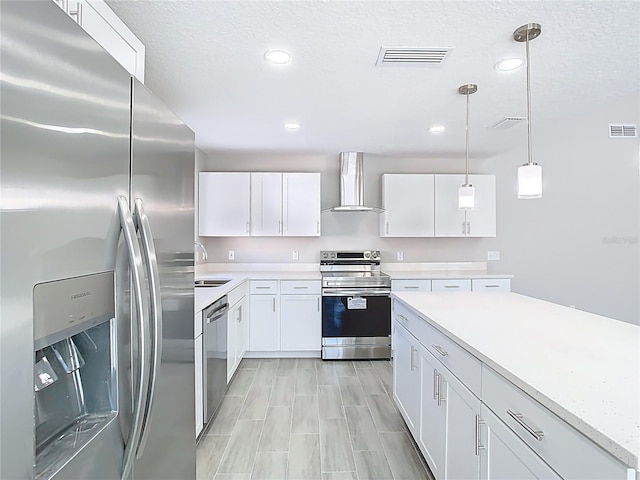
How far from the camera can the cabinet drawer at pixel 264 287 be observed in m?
4.14

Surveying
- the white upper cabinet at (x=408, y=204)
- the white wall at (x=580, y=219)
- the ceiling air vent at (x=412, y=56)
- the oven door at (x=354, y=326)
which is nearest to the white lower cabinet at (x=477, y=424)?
the ceiling air vent at (x=412, y=56)

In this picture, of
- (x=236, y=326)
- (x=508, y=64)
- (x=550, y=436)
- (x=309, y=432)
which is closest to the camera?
(x=550, y=436)

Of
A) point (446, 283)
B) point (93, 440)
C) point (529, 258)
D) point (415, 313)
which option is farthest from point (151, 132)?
point (529, 258)

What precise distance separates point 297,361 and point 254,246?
154cm

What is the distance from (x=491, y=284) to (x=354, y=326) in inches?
65.9

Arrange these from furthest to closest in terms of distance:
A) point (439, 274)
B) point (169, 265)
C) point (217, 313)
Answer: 1. point (439, 274)
2. point (217, 313)
3. point (169, 265)

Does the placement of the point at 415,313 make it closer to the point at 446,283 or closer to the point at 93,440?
the point at 93,440

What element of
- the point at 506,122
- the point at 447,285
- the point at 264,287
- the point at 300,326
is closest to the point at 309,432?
the point at 300,326

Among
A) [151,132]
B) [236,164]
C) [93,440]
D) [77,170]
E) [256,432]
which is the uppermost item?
[236,164]

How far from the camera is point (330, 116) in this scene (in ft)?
10.2

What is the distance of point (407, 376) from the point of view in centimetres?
240

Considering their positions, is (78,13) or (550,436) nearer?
(550,436)

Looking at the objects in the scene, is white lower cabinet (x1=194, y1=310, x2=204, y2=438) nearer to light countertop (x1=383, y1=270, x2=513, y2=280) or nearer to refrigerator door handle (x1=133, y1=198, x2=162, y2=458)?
refrigerator door handle (x1=133, y1=198, x2=162, y2=458)

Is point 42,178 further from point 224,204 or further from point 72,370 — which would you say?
point 224,204
